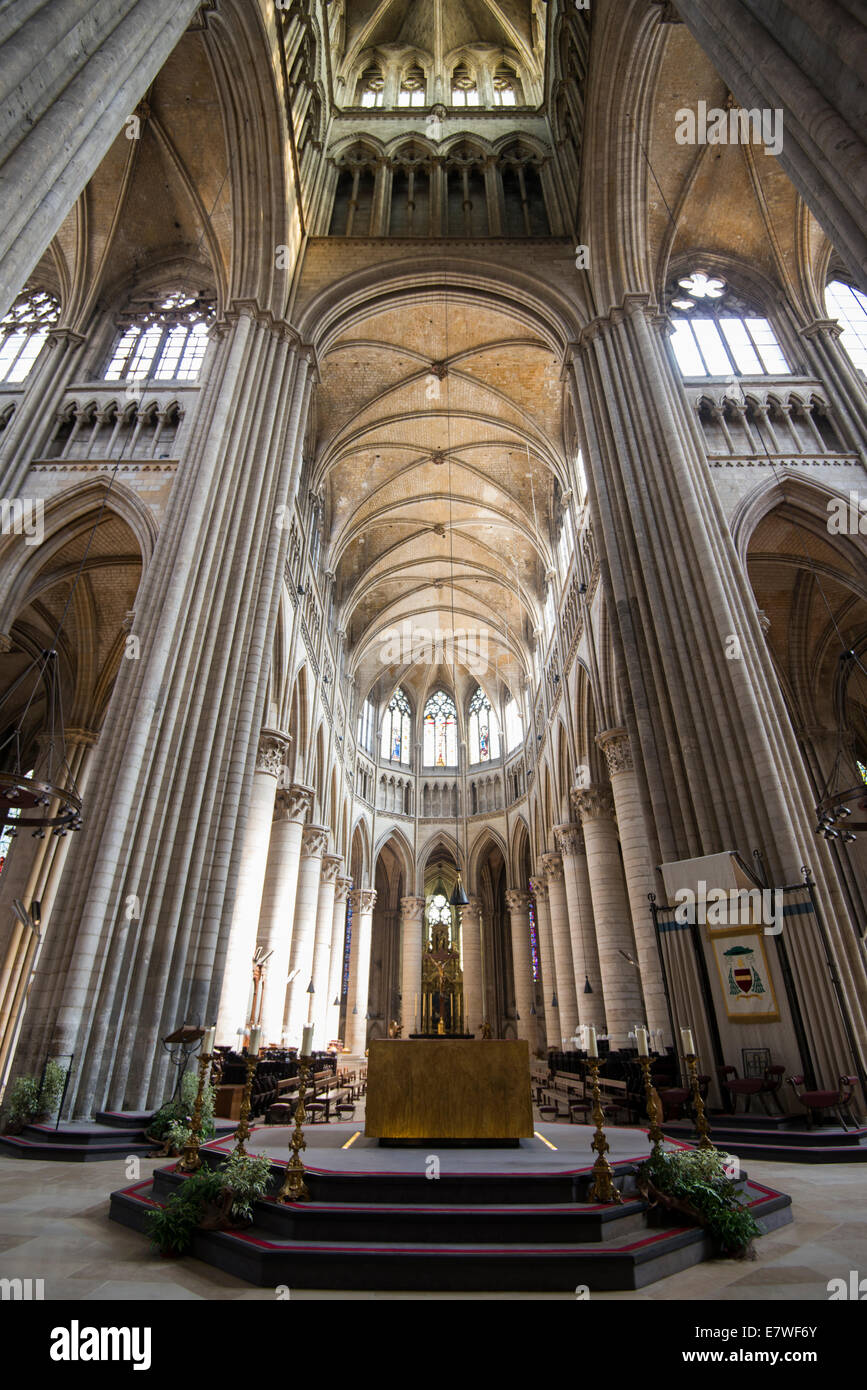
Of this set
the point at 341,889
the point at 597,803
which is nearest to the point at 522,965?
the point at 341,889

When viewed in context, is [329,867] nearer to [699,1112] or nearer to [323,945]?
[323,945]

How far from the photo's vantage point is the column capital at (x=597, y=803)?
1797cm

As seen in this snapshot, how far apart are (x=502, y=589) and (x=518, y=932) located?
14.9 metres

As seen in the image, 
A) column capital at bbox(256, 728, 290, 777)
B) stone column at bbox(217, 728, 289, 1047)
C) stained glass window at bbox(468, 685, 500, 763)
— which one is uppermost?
stained glass window at bbox(468, 685, 500, 763)

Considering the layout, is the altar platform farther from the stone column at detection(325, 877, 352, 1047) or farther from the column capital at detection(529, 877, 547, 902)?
the stone column at detection(325, 877, 352, 1047)

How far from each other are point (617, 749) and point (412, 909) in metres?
19.7

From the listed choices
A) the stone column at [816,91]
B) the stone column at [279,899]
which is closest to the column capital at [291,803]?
the stone column at [279,899]

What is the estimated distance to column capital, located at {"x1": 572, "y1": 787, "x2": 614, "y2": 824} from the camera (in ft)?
59.0

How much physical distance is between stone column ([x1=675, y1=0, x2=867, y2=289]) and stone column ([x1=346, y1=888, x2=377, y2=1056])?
27.7m

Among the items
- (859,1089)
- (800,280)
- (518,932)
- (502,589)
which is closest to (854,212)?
(859,1089)

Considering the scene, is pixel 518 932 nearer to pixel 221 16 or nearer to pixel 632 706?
pixel 632 706

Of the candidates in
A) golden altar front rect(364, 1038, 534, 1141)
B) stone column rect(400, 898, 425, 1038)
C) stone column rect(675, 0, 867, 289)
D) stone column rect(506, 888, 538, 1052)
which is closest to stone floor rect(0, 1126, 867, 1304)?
golden altar front rect(364, 1038, 534, 1141)

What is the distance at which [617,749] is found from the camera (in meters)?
14.6

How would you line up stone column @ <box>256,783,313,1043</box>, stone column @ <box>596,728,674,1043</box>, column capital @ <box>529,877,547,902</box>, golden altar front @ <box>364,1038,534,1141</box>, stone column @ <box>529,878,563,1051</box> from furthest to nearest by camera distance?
column capital @ <box>529,877,547,902</box>, stone column @ <box>529,878,563,1051</box>, stone column @ <box>256,783,313,1043</box>, stone column @ <box>596,728,674,1043</box>, golden altar front @ <box>364,1038,534,1141</box>
